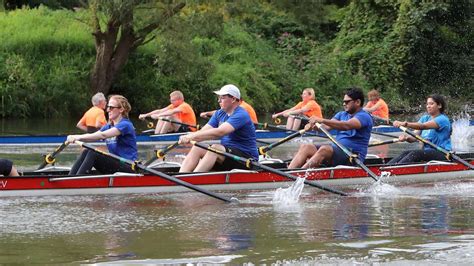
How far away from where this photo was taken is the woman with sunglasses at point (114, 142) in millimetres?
13008

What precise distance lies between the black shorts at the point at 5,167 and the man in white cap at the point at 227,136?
240cm

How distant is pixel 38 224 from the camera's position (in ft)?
36.1

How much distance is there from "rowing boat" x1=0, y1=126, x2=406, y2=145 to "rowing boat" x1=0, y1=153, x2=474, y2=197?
20.1ft

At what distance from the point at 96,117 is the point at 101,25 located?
46.8ft

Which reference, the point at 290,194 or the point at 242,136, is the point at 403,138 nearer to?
the point at 290,194

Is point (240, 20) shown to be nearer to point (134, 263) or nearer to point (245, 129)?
point (245, 129)

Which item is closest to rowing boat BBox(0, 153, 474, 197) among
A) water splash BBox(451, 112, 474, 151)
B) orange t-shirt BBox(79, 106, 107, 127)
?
orange t-shirt BBox(79, 106, 107, 127)

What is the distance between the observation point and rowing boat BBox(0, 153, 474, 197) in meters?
12.6

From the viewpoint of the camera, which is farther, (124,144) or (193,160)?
(193,160)

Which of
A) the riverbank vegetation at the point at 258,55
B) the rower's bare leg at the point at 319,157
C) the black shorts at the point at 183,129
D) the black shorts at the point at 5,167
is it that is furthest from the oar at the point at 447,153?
the riverbank vegetation at the point at 258,55

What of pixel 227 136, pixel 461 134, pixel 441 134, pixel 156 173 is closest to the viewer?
pixel 156 173

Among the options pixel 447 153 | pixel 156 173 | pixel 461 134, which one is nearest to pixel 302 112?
pixel 461 134

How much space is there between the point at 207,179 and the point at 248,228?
2.49m

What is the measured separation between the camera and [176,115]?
21.6m
